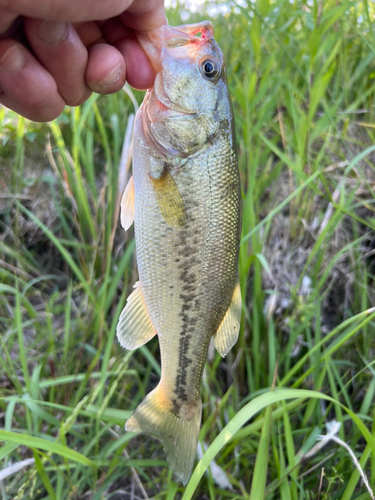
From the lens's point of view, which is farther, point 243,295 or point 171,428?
point 243,295

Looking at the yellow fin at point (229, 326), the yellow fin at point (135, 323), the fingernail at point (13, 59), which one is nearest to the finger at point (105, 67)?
the fingernail at point (13, 59)

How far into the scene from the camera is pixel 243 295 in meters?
1.95

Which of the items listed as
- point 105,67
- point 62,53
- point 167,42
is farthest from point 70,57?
point 167,42

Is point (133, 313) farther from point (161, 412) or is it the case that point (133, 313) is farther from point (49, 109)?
point (49, 109)

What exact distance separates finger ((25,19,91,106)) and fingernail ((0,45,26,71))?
0.26 feet

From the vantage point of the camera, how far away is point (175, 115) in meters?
1.47

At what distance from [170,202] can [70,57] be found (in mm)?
728

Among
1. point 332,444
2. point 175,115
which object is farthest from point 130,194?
point 332,444

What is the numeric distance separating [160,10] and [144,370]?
1.75 meters

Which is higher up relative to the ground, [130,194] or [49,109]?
[49,109]

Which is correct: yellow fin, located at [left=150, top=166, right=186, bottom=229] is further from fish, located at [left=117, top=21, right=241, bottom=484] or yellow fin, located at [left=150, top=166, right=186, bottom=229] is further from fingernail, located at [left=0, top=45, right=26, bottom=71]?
fingernail, located at [left=0, top=45, right=26, bottom=71]

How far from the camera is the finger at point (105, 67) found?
1.51m

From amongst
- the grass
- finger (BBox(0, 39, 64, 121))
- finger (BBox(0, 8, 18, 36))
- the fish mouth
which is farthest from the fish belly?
finger (BBox(0, 8, 18, 36))

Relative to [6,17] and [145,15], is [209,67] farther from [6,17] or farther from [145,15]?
[6,17]
